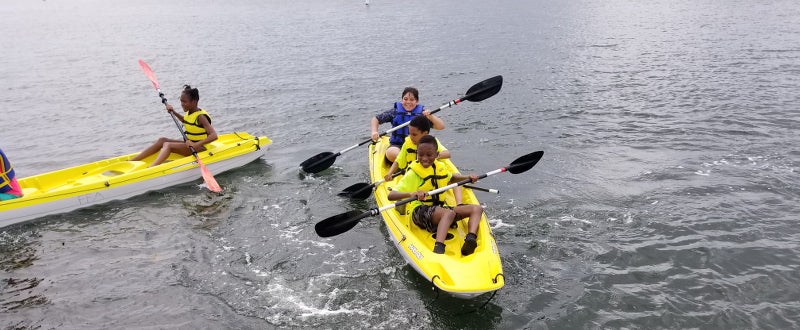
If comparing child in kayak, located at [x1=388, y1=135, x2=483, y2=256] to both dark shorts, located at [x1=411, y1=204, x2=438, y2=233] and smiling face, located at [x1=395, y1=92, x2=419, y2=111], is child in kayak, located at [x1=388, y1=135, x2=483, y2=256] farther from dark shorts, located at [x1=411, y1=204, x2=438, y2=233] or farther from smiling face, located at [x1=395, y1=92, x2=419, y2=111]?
smiling face, located at [x1=395, y1=92, x2=419, y2=111]

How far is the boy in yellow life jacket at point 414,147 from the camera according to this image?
6.62 metres

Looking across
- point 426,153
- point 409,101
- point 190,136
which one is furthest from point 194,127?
point 426,153

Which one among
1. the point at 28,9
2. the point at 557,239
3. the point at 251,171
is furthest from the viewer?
the point at 28,9

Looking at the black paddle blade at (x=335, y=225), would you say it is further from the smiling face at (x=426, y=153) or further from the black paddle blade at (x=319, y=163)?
the black paddle blade at (x=319, y=163)

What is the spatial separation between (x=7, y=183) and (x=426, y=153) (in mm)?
6008

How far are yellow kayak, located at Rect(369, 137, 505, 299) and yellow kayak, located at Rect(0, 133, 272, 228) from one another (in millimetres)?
4165

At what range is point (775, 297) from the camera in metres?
5.61

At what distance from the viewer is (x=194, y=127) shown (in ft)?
29.9

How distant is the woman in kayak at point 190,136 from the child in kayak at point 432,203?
4.47 metres

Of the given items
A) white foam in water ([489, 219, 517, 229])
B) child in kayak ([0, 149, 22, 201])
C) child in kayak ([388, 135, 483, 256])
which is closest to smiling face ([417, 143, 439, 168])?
child in kayak ([388, 135, 483, 256])

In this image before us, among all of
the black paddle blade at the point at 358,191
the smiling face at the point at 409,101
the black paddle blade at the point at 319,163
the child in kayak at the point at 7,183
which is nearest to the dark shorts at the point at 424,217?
the black paddle blade at the point at 358,191

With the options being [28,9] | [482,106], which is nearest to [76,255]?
[482,106]

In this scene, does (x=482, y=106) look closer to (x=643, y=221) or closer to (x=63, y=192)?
(x=643, y=221)

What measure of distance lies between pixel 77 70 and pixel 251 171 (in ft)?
48.4
